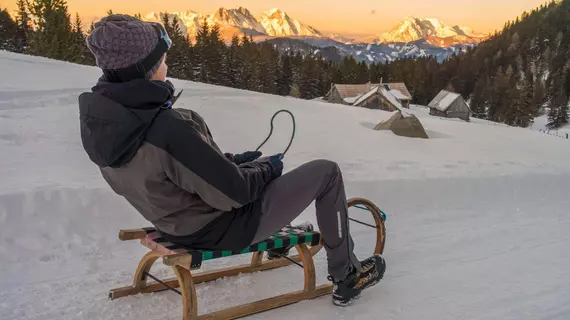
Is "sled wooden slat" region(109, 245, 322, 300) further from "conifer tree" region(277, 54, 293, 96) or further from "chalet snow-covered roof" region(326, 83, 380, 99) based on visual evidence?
"conifer tree" region(277, 54, 293, 96)

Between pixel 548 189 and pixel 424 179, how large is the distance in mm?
1850

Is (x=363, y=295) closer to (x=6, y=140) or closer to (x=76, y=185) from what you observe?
(x=76, y=185)

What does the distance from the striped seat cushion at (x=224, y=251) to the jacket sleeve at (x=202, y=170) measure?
1.13 ft

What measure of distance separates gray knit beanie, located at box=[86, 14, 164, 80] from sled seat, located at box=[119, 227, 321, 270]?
3.57ft

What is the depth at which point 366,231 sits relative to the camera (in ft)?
16.4

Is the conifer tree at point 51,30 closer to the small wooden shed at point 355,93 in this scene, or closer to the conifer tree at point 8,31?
the conifer tree at point 8,31

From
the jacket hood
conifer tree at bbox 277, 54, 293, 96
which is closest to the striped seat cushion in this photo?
the jacket hood

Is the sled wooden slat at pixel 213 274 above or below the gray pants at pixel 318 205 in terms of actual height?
below

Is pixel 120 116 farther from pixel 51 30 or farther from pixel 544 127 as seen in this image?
pixel 544 127

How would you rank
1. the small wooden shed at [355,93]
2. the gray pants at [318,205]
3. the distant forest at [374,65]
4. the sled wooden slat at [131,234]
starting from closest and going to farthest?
the gray pants at [318,205]
the sled wooden slat at [131,234]
the distant forest at [374,65]
the small wooden shed at [355,93]

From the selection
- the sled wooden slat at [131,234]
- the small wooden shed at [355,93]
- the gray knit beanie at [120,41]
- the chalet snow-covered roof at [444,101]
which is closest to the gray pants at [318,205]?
the sled wooden slat at [131,234]

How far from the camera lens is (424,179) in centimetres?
649

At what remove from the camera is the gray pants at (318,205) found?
2.99 metres

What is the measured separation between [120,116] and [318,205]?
1.44 m
